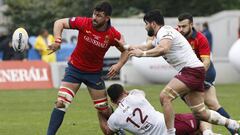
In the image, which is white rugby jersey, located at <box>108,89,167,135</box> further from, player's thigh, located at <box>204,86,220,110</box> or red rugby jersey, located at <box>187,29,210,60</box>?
player's thigh, located at <box>204,86,220,110</box>

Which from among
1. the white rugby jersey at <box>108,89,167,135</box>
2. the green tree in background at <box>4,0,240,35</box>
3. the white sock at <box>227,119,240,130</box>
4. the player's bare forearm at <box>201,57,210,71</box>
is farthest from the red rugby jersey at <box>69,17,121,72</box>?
the green tree in background at <box>4,0,240,35</box>

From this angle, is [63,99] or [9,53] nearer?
[63,99]

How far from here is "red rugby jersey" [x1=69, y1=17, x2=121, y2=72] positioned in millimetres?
13477

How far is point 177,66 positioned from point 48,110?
6834 millimetres

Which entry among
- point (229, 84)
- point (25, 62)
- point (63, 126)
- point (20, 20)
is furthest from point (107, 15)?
point (20, 20)

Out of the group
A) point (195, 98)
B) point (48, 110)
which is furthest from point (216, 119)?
point (48, 110)

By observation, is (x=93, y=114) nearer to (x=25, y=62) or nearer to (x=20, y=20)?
(x=25, y=62)

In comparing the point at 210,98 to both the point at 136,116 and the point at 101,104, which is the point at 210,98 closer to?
the point at 101,104

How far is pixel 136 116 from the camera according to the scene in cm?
1225

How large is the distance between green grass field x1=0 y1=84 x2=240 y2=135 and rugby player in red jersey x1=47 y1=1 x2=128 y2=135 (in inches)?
54.1

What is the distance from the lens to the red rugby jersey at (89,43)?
13477 millimetres

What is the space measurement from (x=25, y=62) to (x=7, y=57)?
2.57m

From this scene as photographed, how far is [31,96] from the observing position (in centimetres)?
2316

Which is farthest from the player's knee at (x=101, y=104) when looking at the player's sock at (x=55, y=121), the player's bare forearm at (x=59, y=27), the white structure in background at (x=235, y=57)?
the white structure in background at (x=235, y=57)
